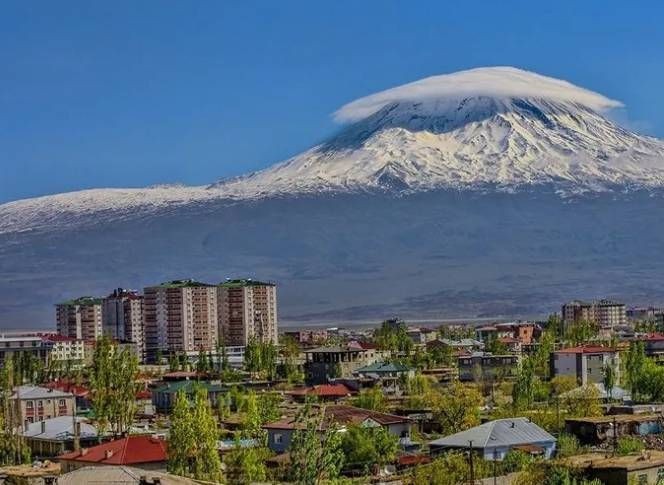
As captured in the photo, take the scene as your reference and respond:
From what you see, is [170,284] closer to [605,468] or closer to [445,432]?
[445,432]

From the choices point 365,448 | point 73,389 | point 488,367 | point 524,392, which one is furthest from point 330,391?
point 365,448

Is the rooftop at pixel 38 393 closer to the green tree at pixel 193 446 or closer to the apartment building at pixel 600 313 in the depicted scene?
the green tree at pixel 193 446

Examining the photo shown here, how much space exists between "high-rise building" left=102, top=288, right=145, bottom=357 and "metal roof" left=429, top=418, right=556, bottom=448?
322 feet

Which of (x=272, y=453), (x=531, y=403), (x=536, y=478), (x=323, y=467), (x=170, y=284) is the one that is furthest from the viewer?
(x=170, y=284)

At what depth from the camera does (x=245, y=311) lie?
137125 millimetres

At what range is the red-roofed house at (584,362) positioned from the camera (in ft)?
232

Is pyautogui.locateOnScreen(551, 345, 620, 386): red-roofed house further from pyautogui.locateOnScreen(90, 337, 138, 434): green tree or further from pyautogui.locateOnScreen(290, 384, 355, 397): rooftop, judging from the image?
pyautogui.locateOnScreen(90, 337, 138, 434): green tree

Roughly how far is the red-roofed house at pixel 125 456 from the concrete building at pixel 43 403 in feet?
60.7

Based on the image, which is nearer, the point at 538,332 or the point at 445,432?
the point at 445,432

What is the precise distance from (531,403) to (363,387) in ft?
47.2

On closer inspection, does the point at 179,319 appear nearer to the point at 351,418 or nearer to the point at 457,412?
the point at 457,412

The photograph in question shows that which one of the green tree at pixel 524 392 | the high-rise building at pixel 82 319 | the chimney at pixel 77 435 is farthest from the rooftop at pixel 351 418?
the high-rise building at pixel 82 319

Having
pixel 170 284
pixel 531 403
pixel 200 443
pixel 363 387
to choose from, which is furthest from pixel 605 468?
pixel 170 284

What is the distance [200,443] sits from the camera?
34.6 meters
